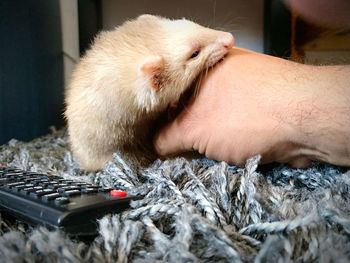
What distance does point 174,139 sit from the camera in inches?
34.2

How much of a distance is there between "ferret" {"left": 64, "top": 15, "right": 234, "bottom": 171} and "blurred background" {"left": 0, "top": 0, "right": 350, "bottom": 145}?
0.40m

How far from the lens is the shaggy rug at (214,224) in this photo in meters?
0.40

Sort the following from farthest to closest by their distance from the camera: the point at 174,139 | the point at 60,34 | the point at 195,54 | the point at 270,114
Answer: the point at 60,34 → the point at 195,54 → the point at 174,139 → the point at 270,114

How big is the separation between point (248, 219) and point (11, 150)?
91 cm

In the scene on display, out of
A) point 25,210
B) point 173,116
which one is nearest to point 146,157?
point 173,116

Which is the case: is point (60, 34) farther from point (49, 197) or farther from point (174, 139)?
point (49, 197)

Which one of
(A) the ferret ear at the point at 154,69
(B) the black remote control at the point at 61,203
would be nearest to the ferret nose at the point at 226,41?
(A) the ferret ear at the point at 154,69

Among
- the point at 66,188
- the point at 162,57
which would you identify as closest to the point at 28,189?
the point at 66,188

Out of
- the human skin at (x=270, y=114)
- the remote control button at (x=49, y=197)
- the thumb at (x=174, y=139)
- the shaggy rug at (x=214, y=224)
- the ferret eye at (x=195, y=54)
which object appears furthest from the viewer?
the ferret eye at (x=195, y=54)

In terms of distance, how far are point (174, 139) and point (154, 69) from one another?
0.16 metres

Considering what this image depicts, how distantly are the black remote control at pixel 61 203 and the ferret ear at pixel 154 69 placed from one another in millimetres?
358

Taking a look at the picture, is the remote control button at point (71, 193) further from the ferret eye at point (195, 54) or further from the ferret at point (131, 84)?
the ferret eye at point (195, 54)

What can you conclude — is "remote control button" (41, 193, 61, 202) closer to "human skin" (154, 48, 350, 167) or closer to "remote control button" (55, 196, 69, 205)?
"remote control button" (55, 196, 69, 205)

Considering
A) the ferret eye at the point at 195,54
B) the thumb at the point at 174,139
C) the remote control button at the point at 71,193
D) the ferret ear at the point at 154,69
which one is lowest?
the thumb at the point at 174,139
